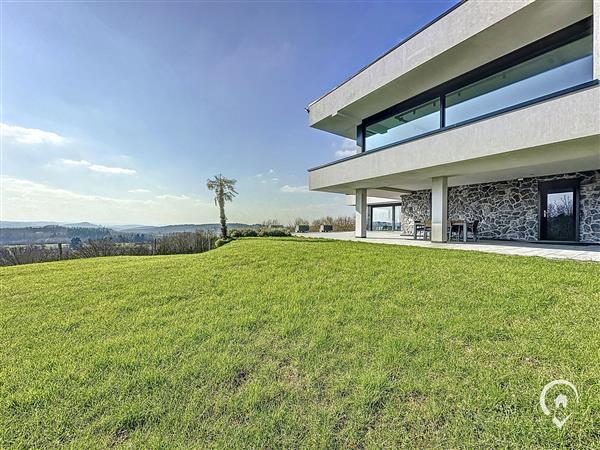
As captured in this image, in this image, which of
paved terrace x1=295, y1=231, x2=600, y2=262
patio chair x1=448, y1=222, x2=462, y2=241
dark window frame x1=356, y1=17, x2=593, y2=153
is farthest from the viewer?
patio chair x1=448, y1=222, x2=462, y2=241

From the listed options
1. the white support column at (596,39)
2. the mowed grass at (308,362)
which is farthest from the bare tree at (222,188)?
the white support column at (596,39)

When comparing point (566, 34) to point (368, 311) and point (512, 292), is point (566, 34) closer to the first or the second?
point (512, 292)

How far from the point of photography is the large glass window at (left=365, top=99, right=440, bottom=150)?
9.90 meters

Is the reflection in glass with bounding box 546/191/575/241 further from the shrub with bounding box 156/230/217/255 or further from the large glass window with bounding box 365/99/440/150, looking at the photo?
the shrub with bounding box 156/230/217/255

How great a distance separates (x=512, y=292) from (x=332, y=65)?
13.1m

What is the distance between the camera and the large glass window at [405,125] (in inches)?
390

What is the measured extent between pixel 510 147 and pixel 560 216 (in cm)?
635

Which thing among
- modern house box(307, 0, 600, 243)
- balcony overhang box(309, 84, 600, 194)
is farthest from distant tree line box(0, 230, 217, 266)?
balcony overhang box(309, 84, 600, 194)

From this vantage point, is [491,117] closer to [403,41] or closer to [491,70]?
[491,70]

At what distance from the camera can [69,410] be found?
2.05 metres

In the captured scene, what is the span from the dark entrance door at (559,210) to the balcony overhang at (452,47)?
6207mm

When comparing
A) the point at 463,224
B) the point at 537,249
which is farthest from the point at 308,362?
the point at 463,224

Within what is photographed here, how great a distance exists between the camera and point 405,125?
35.4 feet

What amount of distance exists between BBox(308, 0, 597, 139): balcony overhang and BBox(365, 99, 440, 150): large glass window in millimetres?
662
